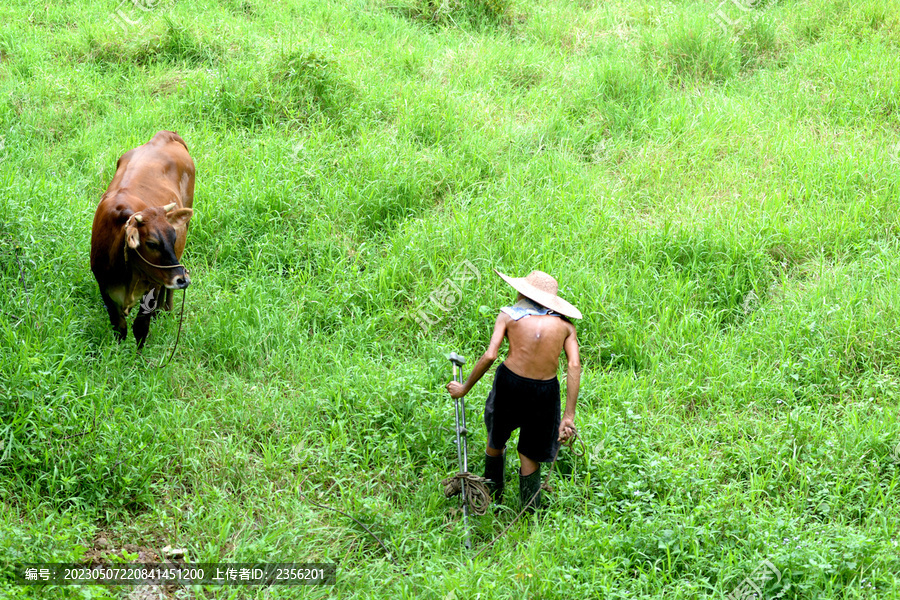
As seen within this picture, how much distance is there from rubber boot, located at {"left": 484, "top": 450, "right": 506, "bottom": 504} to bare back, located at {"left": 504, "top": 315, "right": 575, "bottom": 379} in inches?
24.2

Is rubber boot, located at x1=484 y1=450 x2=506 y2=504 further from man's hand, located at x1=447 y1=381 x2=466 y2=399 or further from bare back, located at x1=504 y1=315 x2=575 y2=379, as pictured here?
bare back, located at x1=504 y1=315 x2=575 y2=379

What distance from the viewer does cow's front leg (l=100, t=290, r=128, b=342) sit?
5.55 m

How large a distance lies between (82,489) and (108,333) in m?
1.40

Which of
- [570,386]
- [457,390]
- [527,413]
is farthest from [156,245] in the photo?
[570,386]

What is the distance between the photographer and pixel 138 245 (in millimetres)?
5180

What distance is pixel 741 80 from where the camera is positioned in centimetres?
959

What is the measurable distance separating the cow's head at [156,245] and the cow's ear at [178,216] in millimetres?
55

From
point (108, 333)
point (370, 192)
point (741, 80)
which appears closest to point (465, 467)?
point (108, 333)

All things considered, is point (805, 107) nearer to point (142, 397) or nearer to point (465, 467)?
point (465, 467)

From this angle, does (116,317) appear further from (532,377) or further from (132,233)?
(532,377)

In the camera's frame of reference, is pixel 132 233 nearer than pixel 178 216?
Yes

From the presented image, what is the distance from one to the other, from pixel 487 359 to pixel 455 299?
1.86m

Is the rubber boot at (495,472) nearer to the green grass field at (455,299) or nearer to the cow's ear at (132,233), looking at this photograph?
the green grass field at (455,299)

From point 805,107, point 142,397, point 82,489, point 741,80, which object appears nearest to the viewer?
point 82,489
